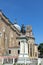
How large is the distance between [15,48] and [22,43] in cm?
1345

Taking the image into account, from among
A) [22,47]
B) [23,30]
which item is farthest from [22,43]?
[23,30]

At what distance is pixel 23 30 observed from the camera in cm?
5369

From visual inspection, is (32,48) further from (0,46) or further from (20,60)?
(20,60)

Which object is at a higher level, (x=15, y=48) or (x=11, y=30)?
(x=11, y=30)

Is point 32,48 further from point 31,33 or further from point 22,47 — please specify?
point 22,47

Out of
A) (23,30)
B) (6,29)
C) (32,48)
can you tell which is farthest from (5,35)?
(23,30)

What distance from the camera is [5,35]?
44.4m

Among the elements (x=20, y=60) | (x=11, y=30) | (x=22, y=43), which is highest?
(x=11, y=30)

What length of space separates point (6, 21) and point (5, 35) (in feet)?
7.88

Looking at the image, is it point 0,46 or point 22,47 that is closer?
point 22,47

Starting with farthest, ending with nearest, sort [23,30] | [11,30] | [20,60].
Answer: [23,30] < [11,30] < [20,60]

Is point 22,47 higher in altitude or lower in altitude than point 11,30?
lower

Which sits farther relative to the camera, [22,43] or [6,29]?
[6,29]

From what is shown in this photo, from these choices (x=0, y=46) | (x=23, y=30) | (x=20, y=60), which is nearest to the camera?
(x=20, y=60)
